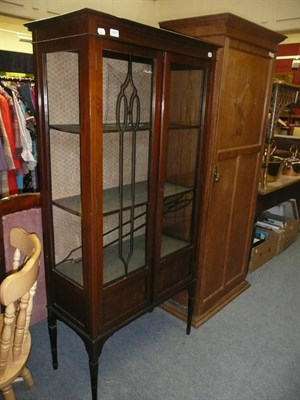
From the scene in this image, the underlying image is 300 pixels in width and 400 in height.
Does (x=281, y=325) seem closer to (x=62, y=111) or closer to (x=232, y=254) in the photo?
(x=232, y=254)

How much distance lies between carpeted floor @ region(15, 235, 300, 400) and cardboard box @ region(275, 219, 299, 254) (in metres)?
0.90

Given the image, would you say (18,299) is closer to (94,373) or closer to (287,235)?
(94,373)

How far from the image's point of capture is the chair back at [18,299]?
1078 millimetres

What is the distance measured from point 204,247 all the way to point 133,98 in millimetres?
1083

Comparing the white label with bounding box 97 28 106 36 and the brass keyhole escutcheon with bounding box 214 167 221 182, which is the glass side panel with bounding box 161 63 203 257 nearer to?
the brass keyhole escutcheon with bounding box 214 167 221 182

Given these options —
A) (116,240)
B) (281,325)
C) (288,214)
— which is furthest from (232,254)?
(288,214)

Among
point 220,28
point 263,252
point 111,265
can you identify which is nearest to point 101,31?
point 220,28

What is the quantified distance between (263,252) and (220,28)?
2.10 meters

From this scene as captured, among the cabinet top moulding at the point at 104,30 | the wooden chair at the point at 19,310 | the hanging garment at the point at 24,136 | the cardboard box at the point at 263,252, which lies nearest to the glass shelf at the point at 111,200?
the wooden chair at the point at 19,310

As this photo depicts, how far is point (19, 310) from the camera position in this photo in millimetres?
1248

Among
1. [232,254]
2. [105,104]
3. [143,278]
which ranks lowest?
[232,254]

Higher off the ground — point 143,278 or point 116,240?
point 116,240

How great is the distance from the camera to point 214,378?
175 cm

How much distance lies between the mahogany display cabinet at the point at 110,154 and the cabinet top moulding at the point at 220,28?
4.6 inches
